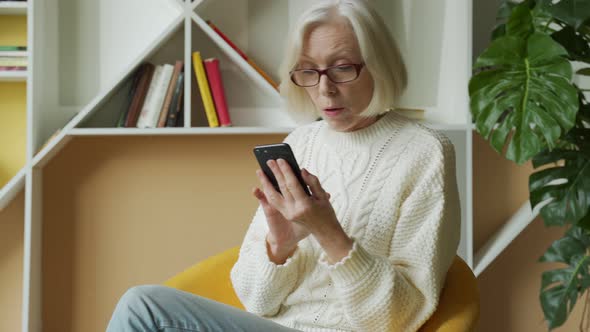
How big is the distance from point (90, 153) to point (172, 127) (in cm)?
51

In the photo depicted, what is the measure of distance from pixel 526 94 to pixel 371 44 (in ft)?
1.29

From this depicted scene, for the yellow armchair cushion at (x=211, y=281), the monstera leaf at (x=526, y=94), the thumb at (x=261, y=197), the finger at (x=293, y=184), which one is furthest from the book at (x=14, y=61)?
the monstera leaf at (x=526, y=94)

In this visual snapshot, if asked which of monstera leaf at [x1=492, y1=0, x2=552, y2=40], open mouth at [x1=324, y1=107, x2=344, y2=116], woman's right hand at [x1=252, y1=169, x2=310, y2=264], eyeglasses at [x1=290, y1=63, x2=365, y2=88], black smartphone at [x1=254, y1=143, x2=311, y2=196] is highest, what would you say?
monstera leaf at [x1=492, y1=0, x2=552, y2=40]

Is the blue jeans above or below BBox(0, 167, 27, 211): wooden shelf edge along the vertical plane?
below

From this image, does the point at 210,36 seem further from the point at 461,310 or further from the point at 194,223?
the point at 461,310

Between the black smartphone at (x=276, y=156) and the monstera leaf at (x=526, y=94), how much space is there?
1.65ft

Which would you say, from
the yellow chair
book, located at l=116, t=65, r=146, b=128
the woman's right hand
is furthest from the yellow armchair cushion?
book, located at l=116, t=65, r=146, b=128

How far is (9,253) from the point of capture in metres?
2.84

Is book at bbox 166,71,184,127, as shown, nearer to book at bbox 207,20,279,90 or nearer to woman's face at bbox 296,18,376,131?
book at bbox 207,20,279,90

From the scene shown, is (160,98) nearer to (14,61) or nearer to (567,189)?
(14,61)

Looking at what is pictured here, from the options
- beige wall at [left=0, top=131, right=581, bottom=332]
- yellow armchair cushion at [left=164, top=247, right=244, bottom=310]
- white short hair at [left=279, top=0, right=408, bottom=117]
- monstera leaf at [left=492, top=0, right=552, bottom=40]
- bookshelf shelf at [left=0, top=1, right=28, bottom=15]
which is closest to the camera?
white short hair at [left=279, top=0, right=408, bottom=117]

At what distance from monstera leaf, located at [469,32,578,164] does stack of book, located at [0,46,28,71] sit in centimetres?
173

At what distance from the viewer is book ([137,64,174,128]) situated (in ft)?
8.30

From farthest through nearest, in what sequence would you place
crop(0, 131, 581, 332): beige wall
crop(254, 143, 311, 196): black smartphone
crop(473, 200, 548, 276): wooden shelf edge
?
crop(0, 131, 581, 332): beige wall
crop(473, 200, 548, 276): wooden shelf edge
crop(254, 143, 311, 196): black smartphone
